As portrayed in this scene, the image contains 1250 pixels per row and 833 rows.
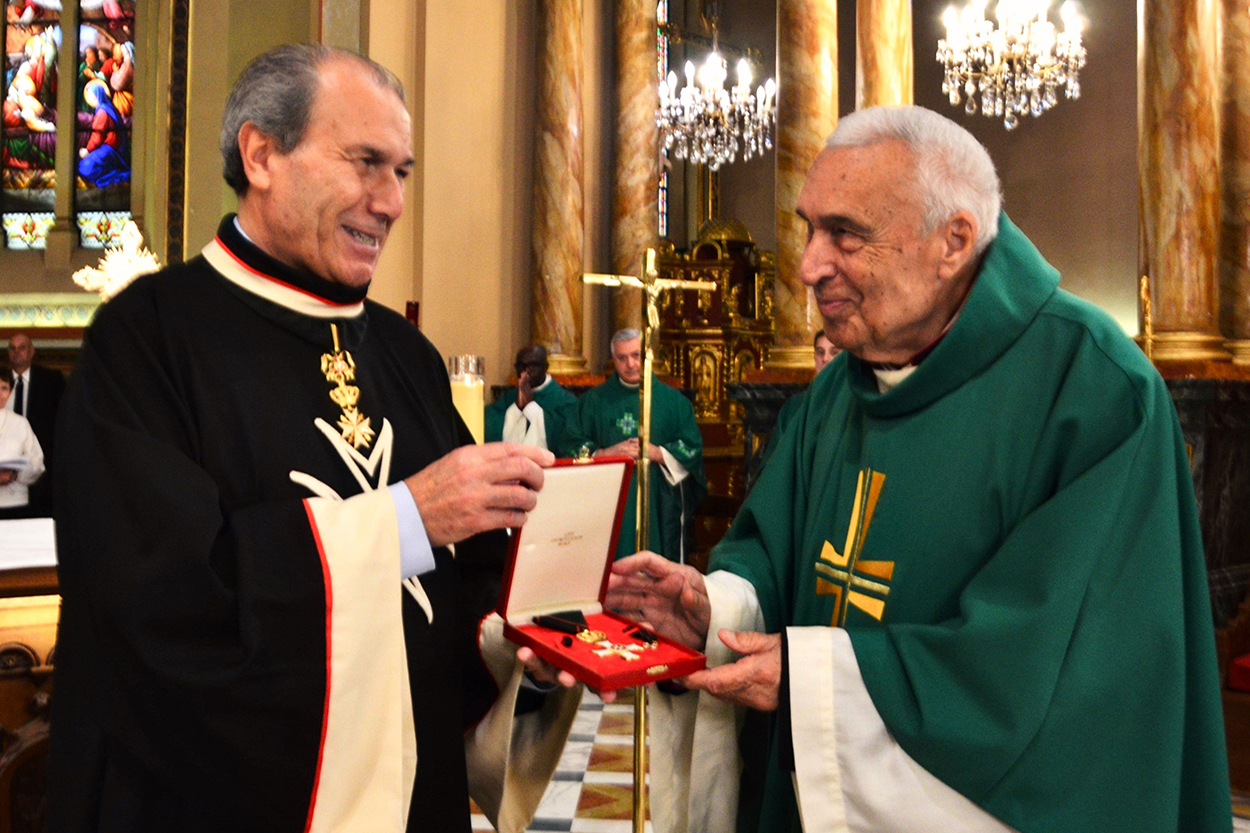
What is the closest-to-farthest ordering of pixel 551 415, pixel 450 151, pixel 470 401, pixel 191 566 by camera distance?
pixel 191 566, pixel 470 401, pixel 551 415, pixel 450 151

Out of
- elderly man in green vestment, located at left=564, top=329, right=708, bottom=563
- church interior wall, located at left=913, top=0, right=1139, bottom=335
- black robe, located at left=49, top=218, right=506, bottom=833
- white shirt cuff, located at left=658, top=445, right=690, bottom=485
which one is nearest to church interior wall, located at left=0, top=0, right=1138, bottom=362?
elderly man in green vestment, located at left=564, top=329, right=708, bottom=563

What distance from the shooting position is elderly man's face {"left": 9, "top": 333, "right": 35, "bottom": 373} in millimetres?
8445

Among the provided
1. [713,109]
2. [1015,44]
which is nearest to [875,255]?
[1015,44]

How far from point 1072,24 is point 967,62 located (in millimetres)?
930

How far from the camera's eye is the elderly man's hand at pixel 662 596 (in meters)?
2.10

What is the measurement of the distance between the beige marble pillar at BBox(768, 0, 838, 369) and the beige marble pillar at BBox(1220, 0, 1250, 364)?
2.64 meters

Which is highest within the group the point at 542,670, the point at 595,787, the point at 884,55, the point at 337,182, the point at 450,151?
the point at 884,55

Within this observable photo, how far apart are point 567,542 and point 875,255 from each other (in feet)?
2.47

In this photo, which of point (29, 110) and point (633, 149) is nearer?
point (633, 149)

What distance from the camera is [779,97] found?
26.4 feet

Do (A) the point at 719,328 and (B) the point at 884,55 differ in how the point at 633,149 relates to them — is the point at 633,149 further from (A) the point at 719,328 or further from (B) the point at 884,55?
(A) the point at 719,328

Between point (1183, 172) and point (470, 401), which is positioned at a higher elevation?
point (1183, 172)

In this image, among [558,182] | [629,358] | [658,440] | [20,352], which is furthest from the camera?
[558,182]

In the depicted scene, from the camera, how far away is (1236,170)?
7328 mm
